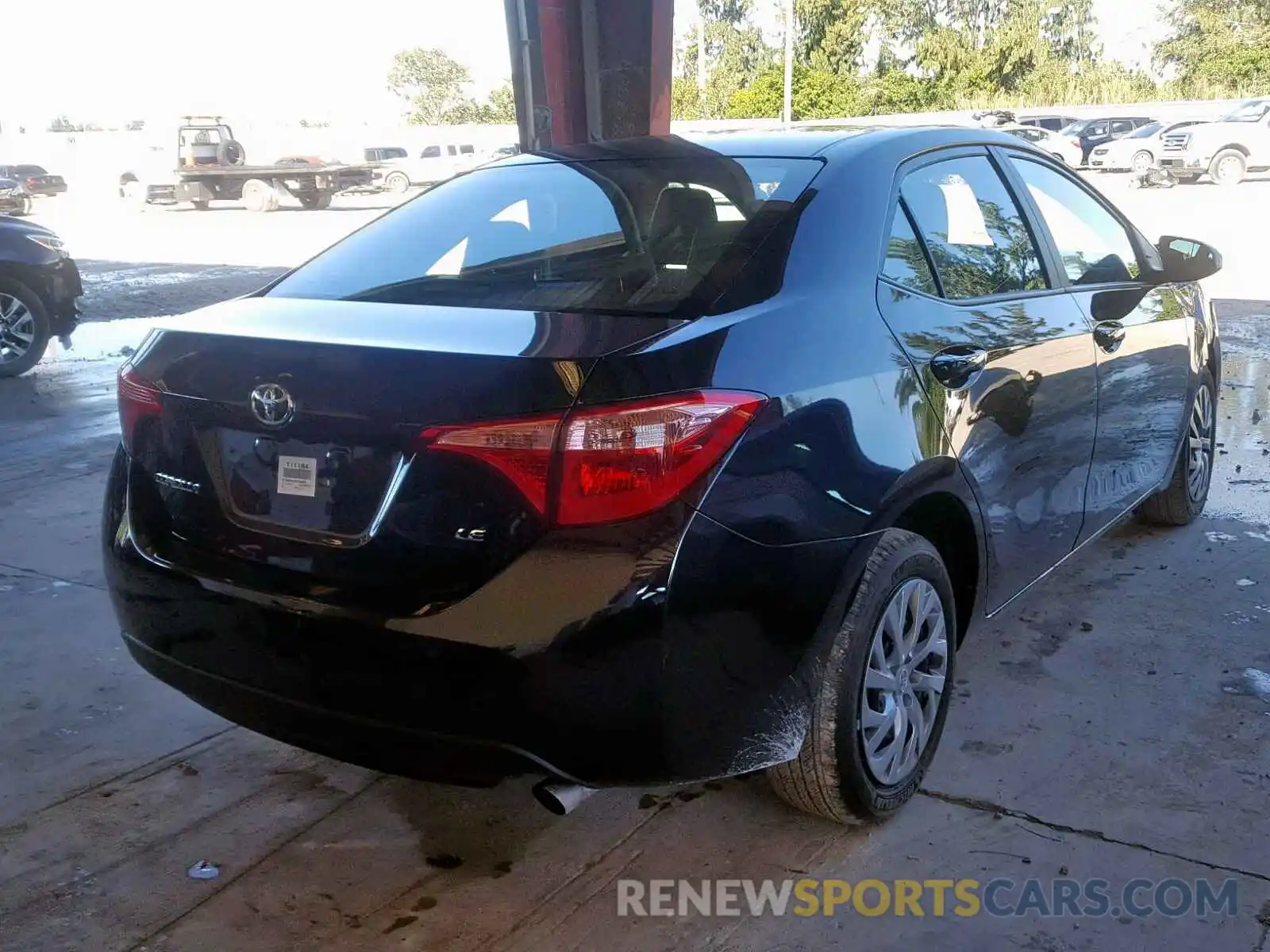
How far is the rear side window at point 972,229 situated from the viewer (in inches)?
121

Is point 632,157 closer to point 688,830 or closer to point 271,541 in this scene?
point 271,541

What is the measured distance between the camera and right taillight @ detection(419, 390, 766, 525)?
2.13 m

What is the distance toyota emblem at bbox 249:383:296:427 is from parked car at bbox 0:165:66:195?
32.0 meters

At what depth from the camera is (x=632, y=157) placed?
10.7 feet

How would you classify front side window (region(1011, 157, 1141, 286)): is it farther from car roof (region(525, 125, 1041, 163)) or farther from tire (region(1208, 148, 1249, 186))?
tire (region(1208, 148, 1249, 186))

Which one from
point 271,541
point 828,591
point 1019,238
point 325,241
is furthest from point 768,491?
point 325,241

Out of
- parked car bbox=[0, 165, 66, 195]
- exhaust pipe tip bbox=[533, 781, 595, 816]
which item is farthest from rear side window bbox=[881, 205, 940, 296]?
parked car bbox=[0, 165, 66, 195]

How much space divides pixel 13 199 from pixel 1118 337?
30.0 metres

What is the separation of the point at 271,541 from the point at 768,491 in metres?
0.95

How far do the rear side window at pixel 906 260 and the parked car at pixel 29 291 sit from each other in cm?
783

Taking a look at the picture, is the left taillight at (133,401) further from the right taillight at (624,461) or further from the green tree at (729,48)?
the green tree at (729,48)

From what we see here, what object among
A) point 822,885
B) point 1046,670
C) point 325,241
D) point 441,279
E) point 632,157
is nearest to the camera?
point 822,885

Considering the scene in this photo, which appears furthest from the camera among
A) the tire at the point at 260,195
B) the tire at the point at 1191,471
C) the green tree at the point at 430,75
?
the green tree at the point at 430,75

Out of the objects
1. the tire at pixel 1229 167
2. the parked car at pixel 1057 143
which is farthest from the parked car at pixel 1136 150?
the tire at pixel 1229 167
